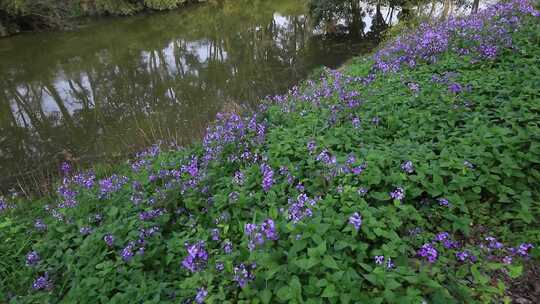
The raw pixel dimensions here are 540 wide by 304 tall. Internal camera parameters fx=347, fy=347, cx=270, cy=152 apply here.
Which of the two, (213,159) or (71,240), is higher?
(213,159)

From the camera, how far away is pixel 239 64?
1739cm

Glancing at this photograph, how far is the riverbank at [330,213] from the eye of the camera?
254cm

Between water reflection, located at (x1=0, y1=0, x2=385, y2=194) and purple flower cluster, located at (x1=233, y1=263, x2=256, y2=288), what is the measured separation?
696 centimetres

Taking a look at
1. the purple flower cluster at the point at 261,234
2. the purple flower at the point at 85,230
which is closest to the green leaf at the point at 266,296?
the purple flower cluster at the point at 261,234

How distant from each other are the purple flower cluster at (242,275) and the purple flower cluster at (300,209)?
52 cm

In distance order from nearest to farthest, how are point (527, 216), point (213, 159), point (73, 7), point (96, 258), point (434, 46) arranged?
point (527, 216), point (96, 258), point (213, 159), point (434, 46), point (73, 7)

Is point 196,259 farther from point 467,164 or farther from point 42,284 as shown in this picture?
point 467,164

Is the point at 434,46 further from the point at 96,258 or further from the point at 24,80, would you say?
the point at 24,80

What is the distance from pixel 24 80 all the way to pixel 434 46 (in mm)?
18410

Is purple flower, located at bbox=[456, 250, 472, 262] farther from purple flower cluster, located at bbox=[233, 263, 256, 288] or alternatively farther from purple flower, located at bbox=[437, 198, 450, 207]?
purple flower cluster, located at bbox=[233, 263, 256, 288]

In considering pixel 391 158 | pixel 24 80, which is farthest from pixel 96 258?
pixel 24 80

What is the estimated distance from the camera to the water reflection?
36.9 ft

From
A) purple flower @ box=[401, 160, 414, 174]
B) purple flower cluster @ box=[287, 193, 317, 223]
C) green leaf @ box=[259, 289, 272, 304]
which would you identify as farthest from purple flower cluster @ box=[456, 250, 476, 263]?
green leaf @ box=[259, 289, 272, 304]

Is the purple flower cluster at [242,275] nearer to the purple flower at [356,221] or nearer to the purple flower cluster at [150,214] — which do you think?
the purple flower at [356,221]
